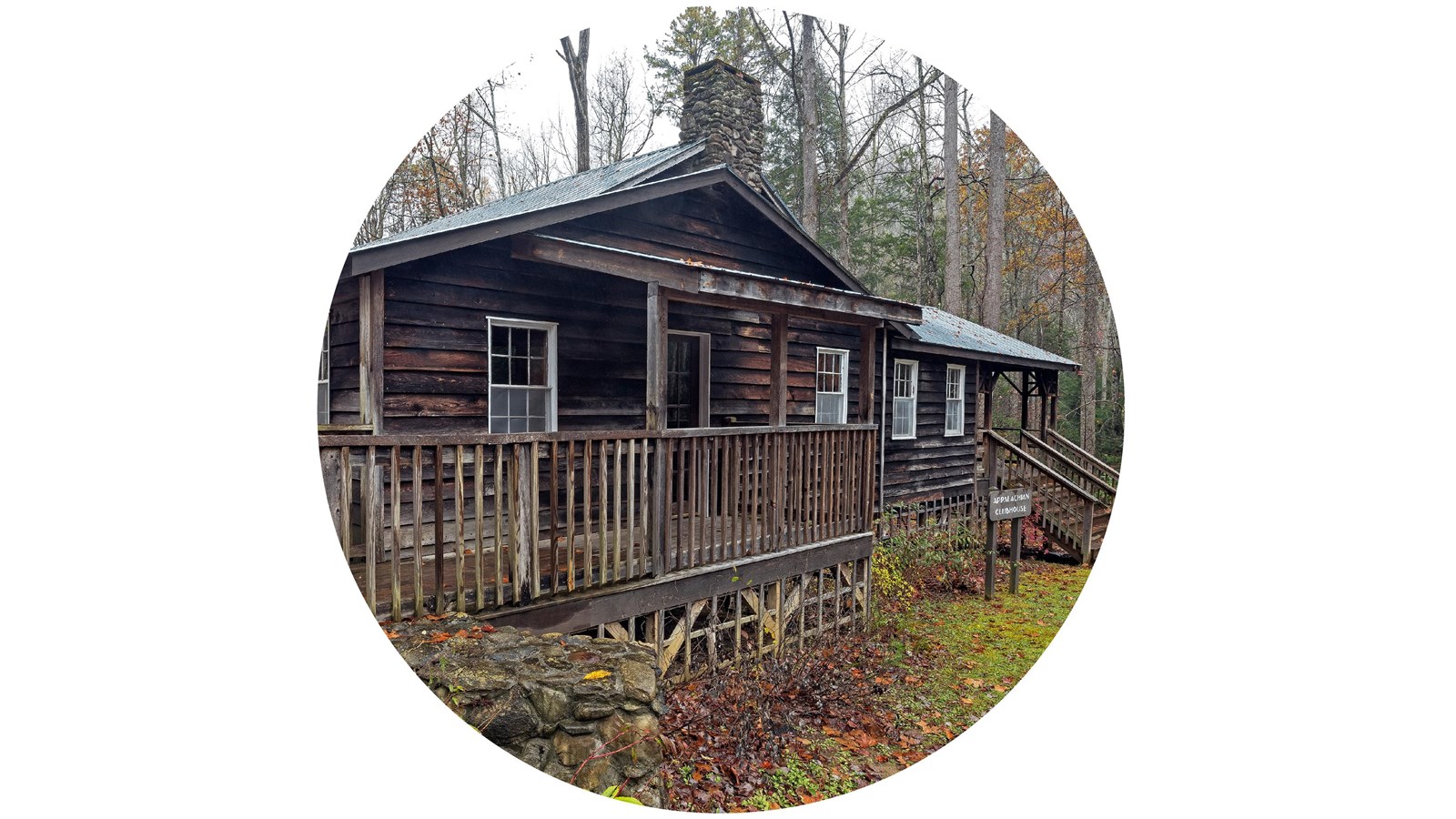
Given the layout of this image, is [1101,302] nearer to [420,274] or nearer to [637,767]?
[637,767]

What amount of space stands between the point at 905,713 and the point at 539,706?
3237mm

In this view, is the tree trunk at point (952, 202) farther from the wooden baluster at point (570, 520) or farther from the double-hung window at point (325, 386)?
the double-hung window at point (325, 386)

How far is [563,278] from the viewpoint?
688 centimetres

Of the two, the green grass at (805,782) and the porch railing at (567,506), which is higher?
the porch railing at (567,506)

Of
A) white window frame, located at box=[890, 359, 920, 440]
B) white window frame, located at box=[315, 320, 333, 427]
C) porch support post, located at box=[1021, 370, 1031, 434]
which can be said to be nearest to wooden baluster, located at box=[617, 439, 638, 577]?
white window frame, located at box=[315, 320, 333, 427]

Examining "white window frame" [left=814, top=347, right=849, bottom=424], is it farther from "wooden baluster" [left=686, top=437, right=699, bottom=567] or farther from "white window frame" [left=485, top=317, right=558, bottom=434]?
"wooden baluster" [left=686, top=437, right=699, bottom=567]

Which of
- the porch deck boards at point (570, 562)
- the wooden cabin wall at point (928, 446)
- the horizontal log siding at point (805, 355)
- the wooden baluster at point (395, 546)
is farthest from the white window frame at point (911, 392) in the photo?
the wooden baluster at point (395, 546)

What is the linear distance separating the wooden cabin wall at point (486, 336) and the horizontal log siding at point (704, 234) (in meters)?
0.46

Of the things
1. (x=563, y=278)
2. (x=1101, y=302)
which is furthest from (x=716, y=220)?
(x=1101, y=302)

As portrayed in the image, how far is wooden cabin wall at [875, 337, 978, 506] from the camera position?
1115cm

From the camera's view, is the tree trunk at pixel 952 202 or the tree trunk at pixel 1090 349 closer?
the tree trunk at pixel 952 202

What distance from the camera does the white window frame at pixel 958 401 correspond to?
12547 mm

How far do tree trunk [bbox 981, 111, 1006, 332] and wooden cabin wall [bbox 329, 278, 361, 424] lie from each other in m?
5.05

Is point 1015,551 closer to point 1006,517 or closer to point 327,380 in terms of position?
point 1006,517
